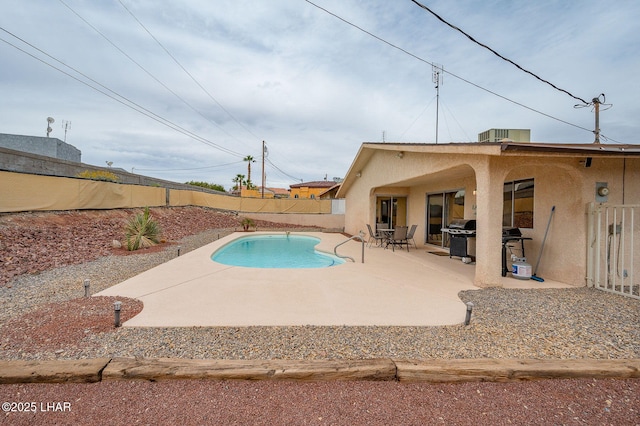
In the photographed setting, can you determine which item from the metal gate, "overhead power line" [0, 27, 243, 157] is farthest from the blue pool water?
"overhead power line" [0, 27, 243, 157]

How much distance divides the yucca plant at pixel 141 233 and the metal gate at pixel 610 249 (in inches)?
521

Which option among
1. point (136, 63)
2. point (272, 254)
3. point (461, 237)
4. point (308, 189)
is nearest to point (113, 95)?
point (136, 63)

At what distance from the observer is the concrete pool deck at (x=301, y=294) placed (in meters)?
3.99

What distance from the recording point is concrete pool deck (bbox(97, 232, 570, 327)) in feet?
13.1

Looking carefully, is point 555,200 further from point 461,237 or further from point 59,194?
point 59,194

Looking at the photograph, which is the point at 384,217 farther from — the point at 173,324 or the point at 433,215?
the point at 173,324

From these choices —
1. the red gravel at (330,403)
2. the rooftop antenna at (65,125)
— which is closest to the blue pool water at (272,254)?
the red gravel at (330,403)

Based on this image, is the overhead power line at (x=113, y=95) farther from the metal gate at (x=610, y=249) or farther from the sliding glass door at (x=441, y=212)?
the metal gate at (x=610, y=249)

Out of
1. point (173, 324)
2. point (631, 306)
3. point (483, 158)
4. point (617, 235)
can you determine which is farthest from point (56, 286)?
point (617, 235)

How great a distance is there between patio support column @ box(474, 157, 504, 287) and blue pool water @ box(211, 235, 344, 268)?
14.3 feet

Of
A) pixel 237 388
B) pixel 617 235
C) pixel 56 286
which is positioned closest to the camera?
pixel 237 388

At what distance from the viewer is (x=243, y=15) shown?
8.05m

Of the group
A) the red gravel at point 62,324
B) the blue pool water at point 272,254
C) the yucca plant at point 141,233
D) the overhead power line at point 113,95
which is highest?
the overhead power line at point 113,95

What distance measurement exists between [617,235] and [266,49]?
1307 cm
